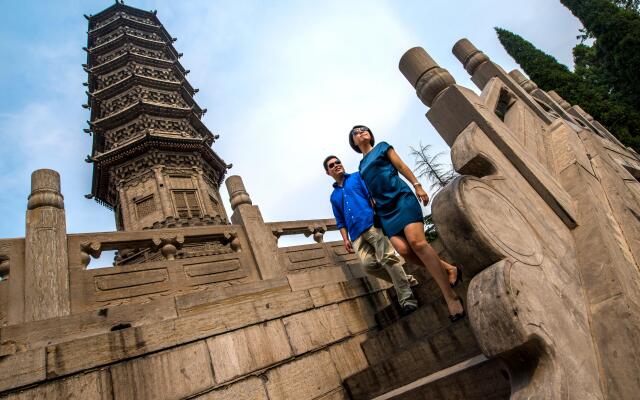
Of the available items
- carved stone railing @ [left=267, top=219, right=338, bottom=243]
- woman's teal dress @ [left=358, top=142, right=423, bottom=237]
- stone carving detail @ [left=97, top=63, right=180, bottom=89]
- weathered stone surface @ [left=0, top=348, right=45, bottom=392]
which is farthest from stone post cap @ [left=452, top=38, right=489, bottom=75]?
stone carving detail @ [left=97, top=63, right=180, bottom=89]

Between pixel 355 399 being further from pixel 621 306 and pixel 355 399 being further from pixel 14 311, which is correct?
pixel 14 311

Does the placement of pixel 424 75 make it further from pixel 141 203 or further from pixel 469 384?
pixel 141 203

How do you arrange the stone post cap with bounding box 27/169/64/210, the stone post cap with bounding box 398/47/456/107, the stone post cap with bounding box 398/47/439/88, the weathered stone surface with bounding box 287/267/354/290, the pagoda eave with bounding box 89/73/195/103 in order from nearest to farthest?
the stone post cap with bounding box 398/47/456/107
the stone post cap with bounding box 398/47/439/88
the stone post cap with bounding box 27/169/64/210
the weathered stone surface with bounding box 287/267/354/290
the pagoda eave with bounding box 89/73/195/103

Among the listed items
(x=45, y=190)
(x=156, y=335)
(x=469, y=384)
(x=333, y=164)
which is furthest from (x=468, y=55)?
(x=45, y=190)

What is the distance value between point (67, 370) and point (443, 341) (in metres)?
2.72

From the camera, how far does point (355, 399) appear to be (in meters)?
3.47

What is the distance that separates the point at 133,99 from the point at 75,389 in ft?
62.9

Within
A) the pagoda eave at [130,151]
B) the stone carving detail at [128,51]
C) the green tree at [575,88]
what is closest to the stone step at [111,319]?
the pagoda eave at [130,151]

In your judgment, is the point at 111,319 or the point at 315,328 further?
the point at 315,328

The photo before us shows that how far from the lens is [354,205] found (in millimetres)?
3848

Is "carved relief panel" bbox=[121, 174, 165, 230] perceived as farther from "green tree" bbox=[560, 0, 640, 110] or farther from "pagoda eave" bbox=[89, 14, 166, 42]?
"green tree" bbox=[560, 0, 640, 110]

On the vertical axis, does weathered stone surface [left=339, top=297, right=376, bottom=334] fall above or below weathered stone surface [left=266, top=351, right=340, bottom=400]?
above

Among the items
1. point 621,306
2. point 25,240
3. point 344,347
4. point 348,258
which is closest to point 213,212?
point 348,258

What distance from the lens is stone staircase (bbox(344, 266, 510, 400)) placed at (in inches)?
89.5
